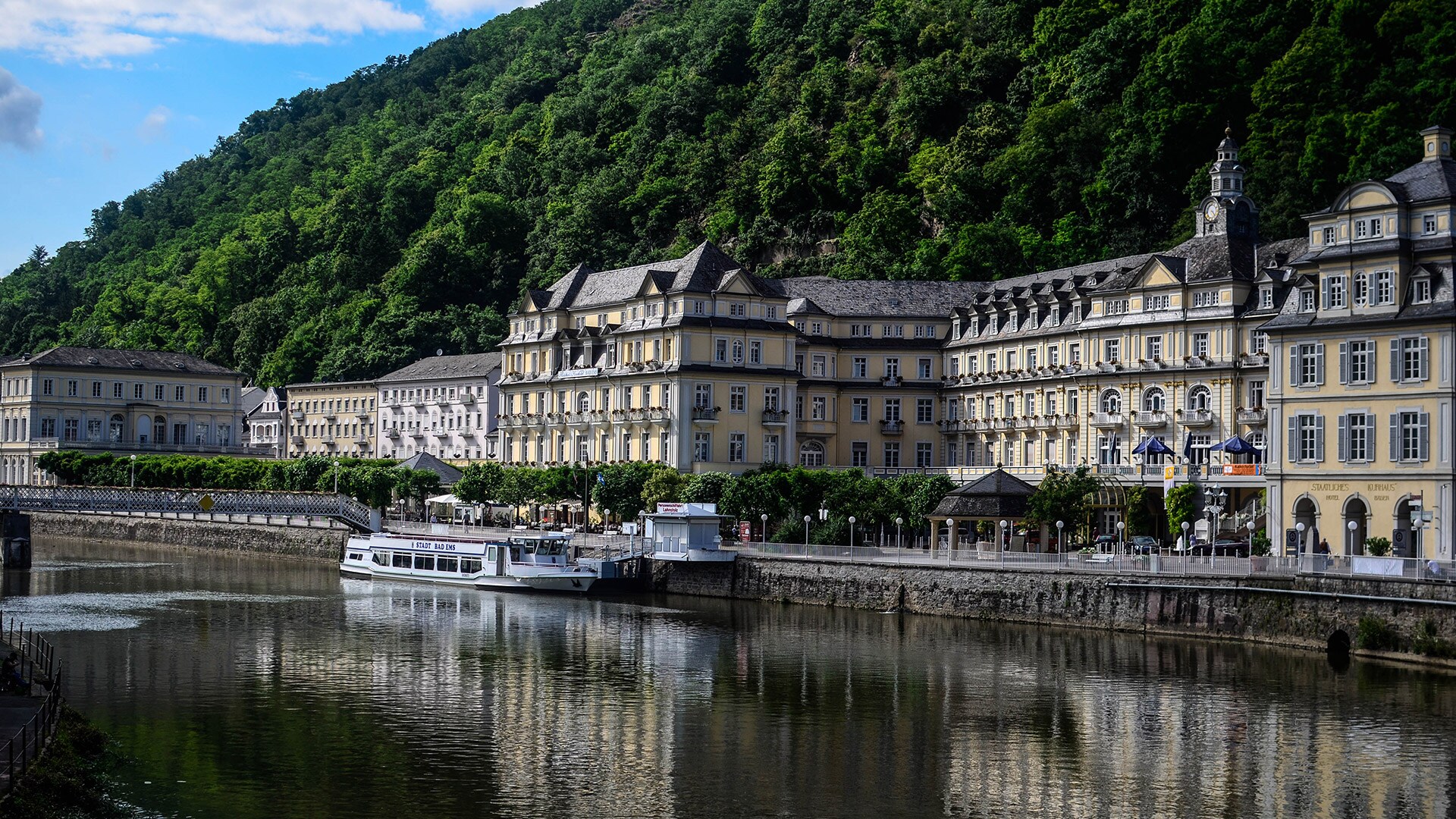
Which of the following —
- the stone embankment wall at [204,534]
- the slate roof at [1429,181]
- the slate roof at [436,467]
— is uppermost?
the slate roof at [1429,181]

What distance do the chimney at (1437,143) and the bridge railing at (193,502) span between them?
59387mm

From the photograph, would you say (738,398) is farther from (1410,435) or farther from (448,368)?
(448,368)

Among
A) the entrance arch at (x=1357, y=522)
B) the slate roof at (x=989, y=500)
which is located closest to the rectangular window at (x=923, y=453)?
the slate roof at (x=989, y=500)

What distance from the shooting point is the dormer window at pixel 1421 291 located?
6103 cm

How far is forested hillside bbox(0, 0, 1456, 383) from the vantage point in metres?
107

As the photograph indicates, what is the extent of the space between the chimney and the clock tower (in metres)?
27.3

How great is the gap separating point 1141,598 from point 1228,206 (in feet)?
130

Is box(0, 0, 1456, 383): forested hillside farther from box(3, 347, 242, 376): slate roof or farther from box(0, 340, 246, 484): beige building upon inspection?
box(3, 347, 242, 376): slate roof

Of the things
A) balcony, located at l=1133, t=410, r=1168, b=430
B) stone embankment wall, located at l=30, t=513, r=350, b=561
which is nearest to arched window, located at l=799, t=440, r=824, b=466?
balcony, located at l=1133, t=410, r=1168, b=430

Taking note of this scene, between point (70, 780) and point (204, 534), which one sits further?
point (204, 534)

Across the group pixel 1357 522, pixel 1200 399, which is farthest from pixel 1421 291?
pixel 1200 399

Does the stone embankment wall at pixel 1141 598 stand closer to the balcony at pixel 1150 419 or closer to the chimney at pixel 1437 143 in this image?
the chimney at pixel 1437 143

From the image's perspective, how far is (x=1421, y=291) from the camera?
61281 millimetres

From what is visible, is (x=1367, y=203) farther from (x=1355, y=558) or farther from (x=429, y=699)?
(x=429, y=699)
